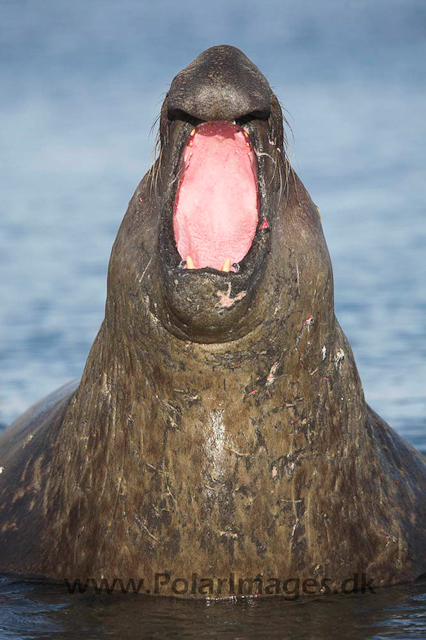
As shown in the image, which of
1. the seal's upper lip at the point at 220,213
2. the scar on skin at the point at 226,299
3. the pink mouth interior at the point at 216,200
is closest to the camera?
the scar on skin at the point at 226,299

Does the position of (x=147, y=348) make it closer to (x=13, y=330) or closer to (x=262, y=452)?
(x=262, y=452)

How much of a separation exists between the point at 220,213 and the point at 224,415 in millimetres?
1025

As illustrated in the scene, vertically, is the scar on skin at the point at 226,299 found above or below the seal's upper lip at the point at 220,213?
below

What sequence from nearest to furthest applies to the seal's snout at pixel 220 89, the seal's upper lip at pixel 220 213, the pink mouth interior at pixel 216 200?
the seal's snout at pixel 220 89
the seal's upper lip at pixel 220 213
the pink mouth interior at pixel 216 200

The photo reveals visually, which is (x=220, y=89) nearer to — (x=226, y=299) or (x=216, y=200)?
(x=216, y=200)

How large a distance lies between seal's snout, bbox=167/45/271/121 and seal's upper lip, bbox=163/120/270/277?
0.22 meters

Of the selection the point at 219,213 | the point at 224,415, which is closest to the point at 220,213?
the point at 219,213

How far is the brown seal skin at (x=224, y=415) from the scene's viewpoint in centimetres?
460

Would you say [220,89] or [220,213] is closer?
[220,89]

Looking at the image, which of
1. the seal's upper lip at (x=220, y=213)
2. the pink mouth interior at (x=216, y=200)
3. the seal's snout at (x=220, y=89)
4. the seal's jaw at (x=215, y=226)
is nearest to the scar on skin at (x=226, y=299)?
the seal's jaw at (x=215, y=226)

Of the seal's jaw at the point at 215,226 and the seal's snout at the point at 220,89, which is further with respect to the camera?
the seal's snout at the point at 220,89

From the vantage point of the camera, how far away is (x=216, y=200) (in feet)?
16.7

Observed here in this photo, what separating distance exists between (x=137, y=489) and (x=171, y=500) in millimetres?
186

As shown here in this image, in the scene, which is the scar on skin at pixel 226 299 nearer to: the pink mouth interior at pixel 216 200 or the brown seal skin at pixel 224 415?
the brown seal skin at pixel 224 415
